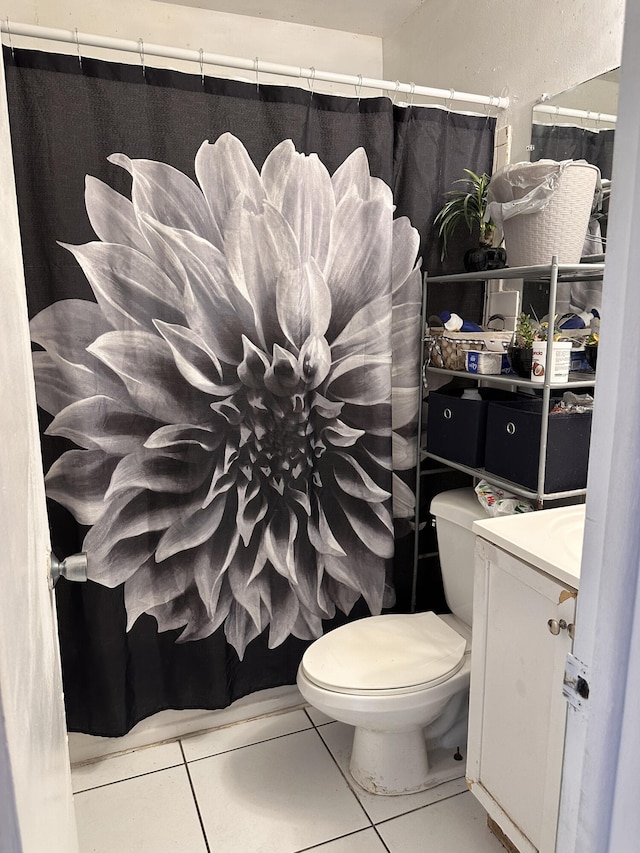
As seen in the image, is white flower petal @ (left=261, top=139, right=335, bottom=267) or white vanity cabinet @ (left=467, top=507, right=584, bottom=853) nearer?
white vanity cabinet @ (left=467, top=507, right=584, bottom=853)

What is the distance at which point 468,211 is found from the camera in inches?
72.9

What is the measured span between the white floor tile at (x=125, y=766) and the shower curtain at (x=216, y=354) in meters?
0.13

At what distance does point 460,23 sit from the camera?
78.0 inches

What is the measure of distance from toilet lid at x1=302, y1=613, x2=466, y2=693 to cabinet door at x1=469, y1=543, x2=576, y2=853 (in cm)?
16

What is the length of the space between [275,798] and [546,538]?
3.56 feet

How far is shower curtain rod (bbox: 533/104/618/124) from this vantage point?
1583mm

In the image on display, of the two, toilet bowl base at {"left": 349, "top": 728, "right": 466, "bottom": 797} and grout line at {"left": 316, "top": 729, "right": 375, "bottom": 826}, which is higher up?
toilet bowl base at {"left": 349, "top": 728, "right": 466, "bottom": 797}

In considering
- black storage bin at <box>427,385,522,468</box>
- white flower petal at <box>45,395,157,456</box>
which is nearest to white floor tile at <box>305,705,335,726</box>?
black storage bin at <box>427,385,522,468</box>

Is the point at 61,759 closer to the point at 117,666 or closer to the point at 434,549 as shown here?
the point at 117,666

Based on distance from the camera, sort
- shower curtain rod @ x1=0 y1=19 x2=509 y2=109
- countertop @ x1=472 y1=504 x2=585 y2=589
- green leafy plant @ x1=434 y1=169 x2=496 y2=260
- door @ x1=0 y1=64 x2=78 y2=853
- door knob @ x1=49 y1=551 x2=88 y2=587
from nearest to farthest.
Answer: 1. door @ x1=0 y1=64 x2=78 y2=853
2. door knob @ x1=49 y1=551 x2=88 y2=587
3. countertop @ x1=472 y1=504 x2=585 y2=589
4. shower curtain rod @ x1=0 y1=19 x2=509 y2=109
5. green leafy plant @ x1=434 y1=169 x2=496 y2=260

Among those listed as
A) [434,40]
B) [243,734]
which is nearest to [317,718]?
[243,734]

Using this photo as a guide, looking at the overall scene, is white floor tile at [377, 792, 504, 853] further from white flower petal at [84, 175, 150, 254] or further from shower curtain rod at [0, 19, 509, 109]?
shower curtain rod at [0, 19, 509, 109]

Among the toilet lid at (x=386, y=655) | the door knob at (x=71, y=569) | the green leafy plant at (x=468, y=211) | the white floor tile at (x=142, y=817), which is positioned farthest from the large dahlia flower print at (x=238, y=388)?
the door knob at (x=71, y=569)

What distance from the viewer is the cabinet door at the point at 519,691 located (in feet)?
4.05
